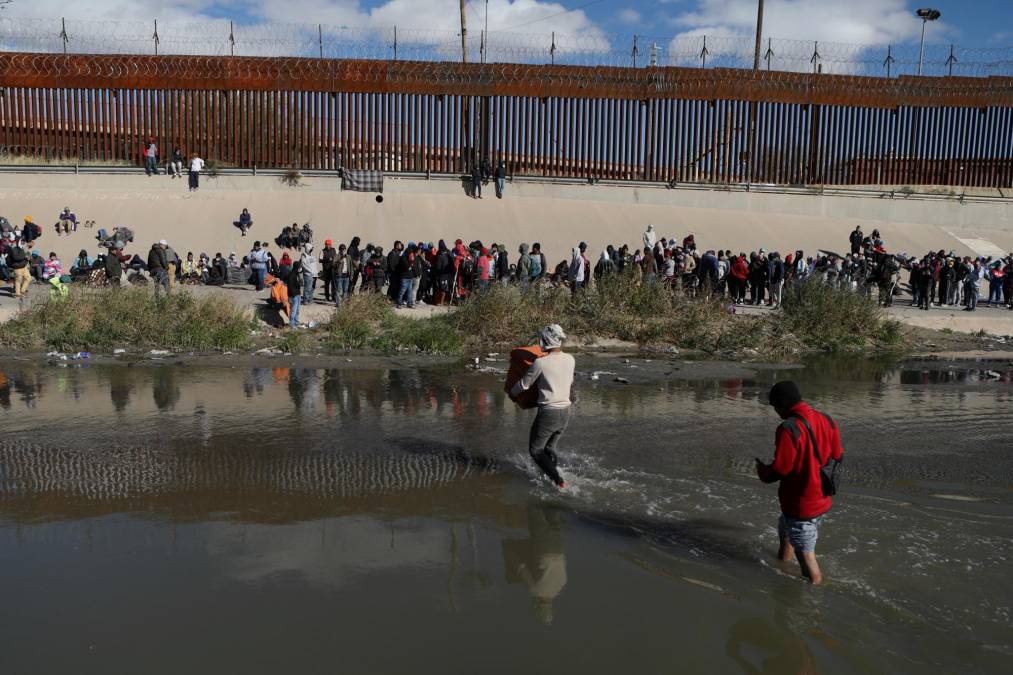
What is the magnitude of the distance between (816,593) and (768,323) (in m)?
12.7

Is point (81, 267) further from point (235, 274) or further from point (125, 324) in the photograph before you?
point (125, 324)

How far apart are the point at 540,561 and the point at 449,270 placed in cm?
1322

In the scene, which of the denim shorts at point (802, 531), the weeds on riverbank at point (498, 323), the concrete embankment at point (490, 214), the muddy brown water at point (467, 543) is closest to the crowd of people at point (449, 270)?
the weeds on riverbank at point (498, 323)

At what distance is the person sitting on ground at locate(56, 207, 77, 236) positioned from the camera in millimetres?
23906

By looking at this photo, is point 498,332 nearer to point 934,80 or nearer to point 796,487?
point 796,487

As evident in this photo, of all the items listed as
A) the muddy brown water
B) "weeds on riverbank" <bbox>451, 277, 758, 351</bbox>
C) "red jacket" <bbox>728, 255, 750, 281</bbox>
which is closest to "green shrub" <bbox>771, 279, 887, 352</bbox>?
"weeds on riverbank" <bbox>451, 277, 758, 351</bbox>

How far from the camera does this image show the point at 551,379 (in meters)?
7.90

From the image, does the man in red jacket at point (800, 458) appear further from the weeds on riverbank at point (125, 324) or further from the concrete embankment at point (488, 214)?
the concrete embankment at point (488, 214)

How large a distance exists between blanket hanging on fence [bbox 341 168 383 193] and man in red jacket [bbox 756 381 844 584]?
76.3ft

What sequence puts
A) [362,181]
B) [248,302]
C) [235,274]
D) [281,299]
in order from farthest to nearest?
[362,181], [235,274], [248,302], [281,299]

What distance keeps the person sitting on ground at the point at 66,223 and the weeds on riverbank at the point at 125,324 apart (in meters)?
8.34

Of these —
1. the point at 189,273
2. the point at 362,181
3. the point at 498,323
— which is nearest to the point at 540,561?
the point at 498,323

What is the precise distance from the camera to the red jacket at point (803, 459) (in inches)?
223

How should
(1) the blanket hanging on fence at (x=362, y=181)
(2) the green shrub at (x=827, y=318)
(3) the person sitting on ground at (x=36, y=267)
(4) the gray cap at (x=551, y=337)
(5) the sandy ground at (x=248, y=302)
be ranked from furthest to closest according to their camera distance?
(1) the blanket hanging on fence at (x=362, y=181) → (3) the person sitting on ground at (x=36, y=267) → (2) the green shrub at (x=827, y=318) → (5) the sandy ground at (x=248, y=302) → (4) the gray cap at (x=551, y=337)
